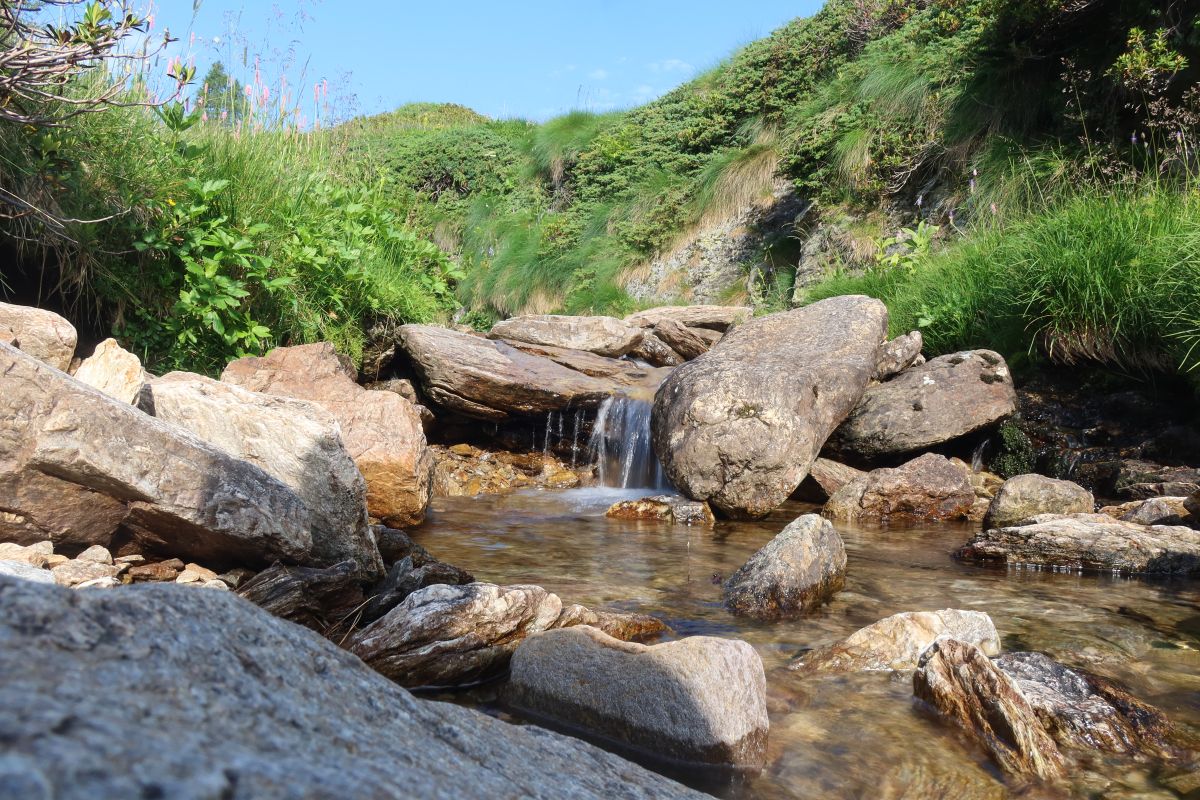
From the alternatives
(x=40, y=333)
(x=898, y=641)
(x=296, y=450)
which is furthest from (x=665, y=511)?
(x=40, y=333)

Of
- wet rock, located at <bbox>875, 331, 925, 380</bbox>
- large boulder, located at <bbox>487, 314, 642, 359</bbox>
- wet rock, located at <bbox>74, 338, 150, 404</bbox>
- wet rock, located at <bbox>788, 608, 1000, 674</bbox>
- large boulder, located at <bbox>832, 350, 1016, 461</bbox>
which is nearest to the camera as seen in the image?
wet rock, located at <bbox>788, 608, 1000, 674</bbox>

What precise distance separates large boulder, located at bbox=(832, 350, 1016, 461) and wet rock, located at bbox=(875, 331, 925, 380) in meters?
0.54

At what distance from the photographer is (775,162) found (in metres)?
16.1

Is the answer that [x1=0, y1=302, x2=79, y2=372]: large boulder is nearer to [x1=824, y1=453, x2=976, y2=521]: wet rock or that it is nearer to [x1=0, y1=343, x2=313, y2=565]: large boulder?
Answer: [x1=0, y1=343, x2=313, y2=565]: large boulder

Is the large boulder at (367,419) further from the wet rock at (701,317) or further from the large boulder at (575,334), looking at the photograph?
the wet rock at (701,317)

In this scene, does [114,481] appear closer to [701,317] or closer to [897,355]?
[897,355]

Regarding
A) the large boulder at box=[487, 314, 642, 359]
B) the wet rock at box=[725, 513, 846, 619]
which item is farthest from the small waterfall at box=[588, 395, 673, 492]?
the wet rock at box=[725, 513, 846, 619]

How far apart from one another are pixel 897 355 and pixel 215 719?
350 inches

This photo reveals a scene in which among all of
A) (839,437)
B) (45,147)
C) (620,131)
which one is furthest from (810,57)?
(45,147)

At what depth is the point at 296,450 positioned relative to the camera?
4684mm

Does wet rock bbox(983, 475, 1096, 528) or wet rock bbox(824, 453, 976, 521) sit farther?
wet rock bbox(824, 453, 976, 521)

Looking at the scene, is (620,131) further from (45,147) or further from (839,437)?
(45,147)

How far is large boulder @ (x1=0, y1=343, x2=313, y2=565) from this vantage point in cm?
343

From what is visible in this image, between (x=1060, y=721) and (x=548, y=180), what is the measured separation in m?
20.4
